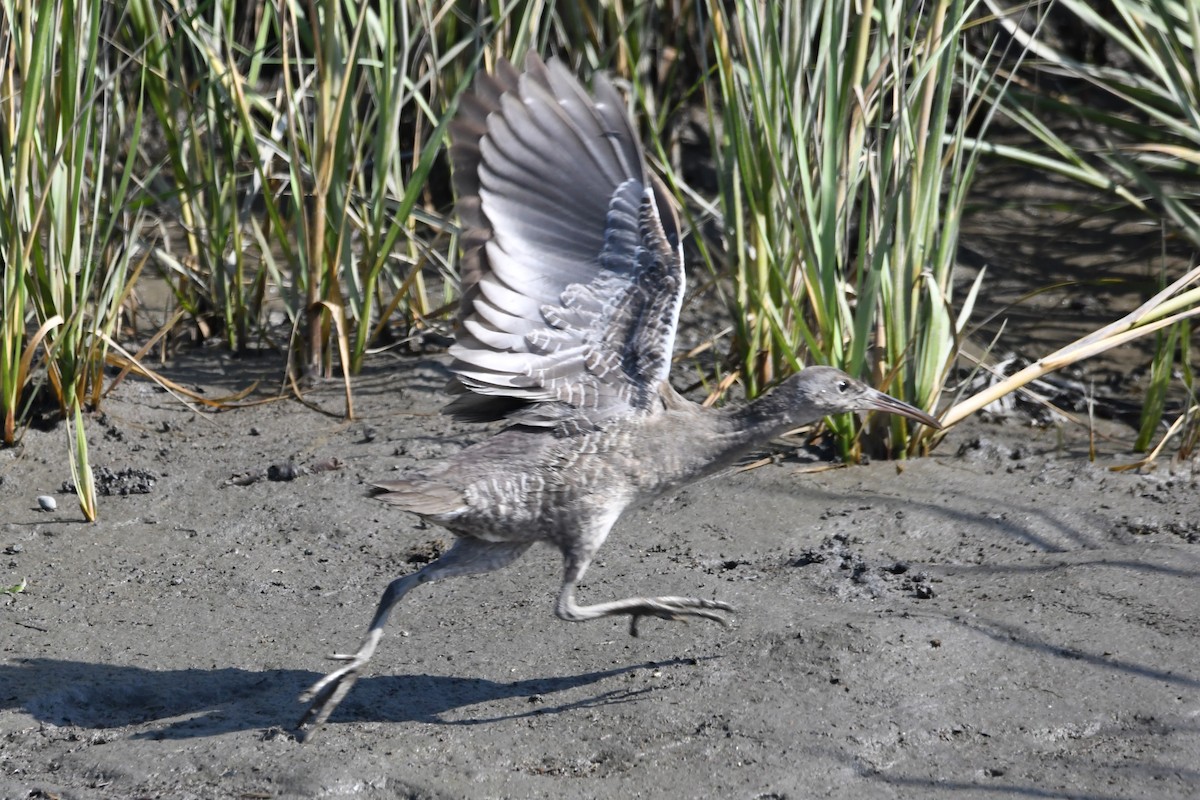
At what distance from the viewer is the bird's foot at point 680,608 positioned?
3.82m

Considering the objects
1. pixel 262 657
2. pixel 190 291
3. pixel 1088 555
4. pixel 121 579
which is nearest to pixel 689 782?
pixel 262 657

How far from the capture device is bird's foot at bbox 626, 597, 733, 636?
3.82 meters

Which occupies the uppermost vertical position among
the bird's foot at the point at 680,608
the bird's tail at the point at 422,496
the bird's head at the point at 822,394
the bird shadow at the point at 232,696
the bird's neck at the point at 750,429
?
the bird's head at the point at 822,394

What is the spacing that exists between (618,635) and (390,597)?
70 cm

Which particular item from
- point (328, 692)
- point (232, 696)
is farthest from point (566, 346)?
point (232, 696)

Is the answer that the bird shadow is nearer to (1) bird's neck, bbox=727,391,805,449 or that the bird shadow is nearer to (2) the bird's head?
(1) bird's neck, bbox=727,391,805,449

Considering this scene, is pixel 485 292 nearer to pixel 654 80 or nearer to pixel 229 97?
pixel 229 97

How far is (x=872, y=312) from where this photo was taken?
15.2 feet

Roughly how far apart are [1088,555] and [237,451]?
2934 millimetres

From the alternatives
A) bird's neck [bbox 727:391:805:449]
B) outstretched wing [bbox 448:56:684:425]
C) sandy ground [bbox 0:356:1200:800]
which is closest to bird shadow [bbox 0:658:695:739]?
sandy ground [bbox 0:356:1200:800]

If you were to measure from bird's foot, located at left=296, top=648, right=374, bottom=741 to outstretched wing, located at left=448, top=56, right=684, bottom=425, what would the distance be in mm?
813

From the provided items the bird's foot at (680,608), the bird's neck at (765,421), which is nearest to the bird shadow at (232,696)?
the bird's foot at (680,608)

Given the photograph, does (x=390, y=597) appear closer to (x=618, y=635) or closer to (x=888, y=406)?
(x=618, y=635)

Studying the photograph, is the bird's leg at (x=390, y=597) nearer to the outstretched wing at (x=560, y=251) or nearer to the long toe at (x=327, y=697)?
the long toe at (x=327, y=697)
